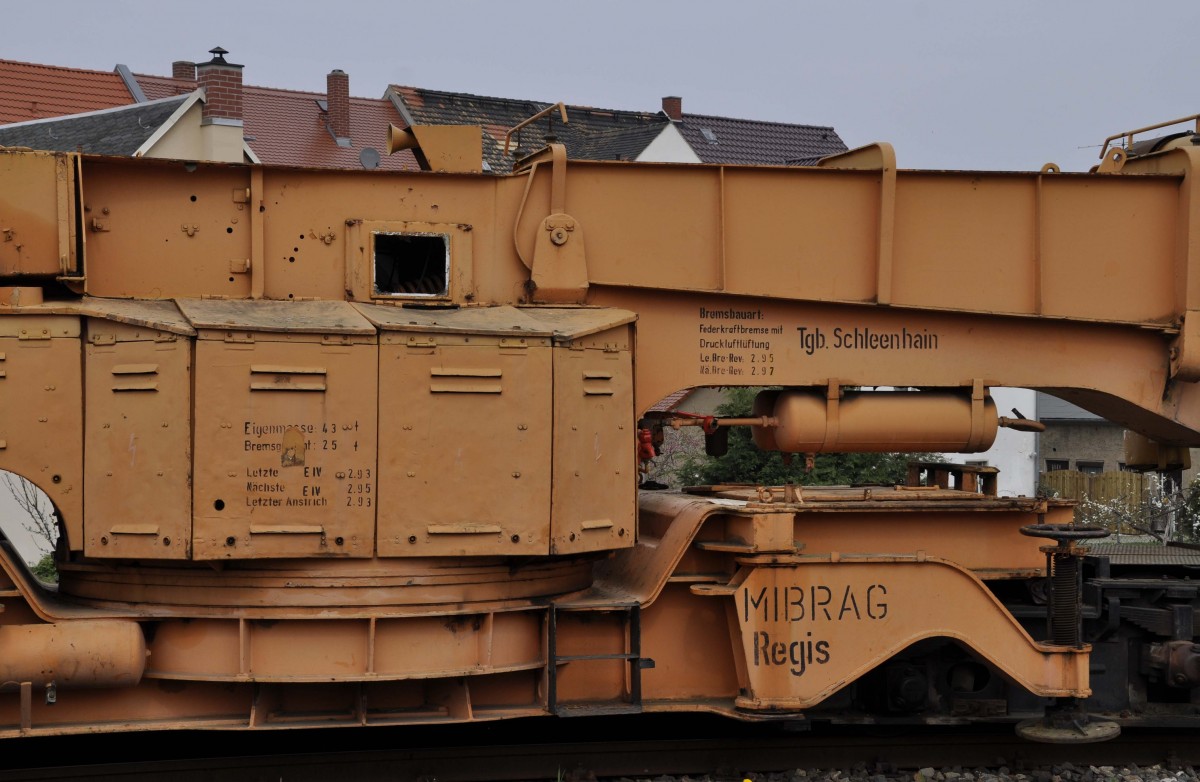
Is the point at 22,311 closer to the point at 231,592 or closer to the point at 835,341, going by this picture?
the point at 231,592

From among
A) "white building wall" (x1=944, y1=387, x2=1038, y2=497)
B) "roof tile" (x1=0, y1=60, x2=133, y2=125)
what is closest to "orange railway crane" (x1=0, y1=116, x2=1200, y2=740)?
"roof tile" (x1=0, y1=60, x2=133, y2=125)

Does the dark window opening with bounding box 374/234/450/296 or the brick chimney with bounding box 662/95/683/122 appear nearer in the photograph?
the dark window opening with bounding box 374/234/450/296

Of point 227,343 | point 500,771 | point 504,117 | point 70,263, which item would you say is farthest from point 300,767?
point 504,117

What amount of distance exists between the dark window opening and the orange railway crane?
0.08 ft

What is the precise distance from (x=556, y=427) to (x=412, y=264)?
163cm

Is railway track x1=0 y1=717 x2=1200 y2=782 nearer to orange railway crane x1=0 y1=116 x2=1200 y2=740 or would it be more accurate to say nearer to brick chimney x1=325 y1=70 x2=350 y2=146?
orange railway crane x1=0 y1=116 x2=1200 y2=740

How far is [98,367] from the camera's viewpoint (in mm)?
7824

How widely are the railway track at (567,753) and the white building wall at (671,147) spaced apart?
87.7 ft

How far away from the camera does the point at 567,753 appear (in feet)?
29.7

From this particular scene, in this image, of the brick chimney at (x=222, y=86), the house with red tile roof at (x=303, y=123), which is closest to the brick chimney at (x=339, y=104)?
the house with red tile roof at (x=303, y=123)

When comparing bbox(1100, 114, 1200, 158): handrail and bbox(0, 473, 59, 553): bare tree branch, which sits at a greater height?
bbox(1100, 114, 1200, 158): handrail

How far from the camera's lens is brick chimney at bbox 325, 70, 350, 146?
116ft

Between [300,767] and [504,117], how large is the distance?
3053 centimetres

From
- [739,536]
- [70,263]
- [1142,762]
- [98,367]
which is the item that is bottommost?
[1142,762]
